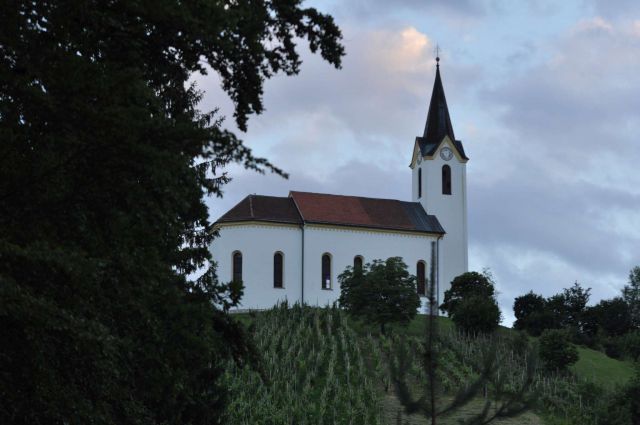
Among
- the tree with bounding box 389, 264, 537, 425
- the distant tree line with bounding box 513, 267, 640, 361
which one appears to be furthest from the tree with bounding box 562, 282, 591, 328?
the tree with bounding box 389, 264, 537, 425

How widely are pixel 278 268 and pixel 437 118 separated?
16.8 metres

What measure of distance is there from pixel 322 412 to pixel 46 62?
57.0 ft

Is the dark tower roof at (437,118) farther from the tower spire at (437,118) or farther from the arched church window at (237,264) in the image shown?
the arched church window at (237,264)

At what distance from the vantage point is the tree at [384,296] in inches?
1641

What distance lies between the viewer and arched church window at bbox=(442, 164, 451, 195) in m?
60.6

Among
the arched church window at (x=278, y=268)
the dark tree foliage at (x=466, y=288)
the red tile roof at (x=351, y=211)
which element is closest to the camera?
the dark tree foliage at (x=466, y=288)

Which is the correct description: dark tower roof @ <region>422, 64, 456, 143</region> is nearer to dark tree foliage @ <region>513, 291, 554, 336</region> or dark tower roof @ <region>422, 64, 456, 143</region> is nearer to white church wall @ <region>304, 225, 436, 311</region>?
white church wall @ <region>304, 225, 436, 311</region>

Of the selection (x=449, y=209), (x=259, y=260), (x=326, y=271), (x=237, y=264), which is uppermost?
(x=449, y=209)

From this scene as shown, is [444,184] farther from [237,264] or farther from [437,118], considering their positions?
[237,264]

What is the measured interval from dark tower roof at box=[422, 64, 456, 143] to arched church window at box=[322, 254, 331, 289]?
12.1 metres

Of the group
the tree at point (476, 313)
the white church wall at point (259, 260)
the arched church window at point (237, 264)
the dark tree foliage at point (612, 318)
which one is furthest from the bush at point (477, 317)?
the dark tree foliage at point (612, 318)

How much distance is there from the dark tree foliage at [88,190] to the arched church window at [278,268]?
147ft

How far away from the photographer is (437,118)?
62.8m

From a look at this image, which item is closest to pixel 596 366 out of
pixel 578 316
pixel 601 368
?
pixel 601 368
